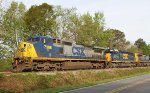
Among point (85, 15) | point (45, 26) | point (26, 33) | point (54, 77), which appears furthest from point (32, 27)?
point (54, 77)

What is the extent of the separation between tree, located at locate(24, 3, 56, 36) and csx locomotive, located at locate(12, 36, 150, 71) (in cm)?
1531

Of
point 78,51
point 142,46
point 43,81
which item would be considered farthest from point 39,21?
point 142,46

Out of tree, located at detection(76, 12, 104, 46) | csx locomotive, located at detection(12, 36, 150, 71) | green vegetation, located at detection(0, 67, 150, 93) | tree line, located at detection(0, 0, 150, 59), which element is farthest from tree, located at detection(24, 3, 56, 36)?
green vegetation, located at detection(0, 67, 150, 93)

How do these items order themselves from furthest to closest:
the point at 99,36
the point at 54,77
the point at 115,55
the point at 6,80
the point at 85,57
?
the point at 99,36 → the point at 115,55 → the point at 85,57 → the point at 54,77 → the point at 6,80

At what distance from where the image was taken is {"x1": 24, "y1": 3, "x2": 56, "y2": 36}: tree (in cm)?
6412

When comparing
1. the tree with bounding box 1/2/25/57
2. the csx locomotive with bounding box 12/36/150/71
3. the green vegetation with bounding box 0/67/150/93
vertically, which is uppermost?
the tree with bounding box 1/2/25/57

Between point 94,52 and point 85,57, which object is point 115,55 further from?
point 85,57

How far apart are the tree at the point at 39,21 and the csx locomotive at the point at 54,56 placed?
50.2 ft

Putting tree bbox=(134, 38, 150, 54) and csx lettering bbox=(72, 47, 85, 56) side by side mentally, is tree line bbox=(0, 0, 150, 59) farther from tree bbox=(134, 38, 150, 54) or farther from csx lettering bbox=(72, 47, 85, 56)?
tree bbox=(134, 38, 150, 54)

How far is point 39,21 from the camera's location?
211 feet

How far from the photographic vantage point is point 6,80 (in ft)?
83.7

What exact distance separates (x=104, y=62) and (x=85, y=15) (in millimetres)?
25789

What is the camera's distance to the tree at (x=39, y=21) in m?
64.1

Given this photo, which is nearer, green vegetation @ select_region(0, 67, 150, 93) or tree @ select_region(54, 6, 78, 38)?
green vegetation @ select_region(0, 67, 150, 93)
